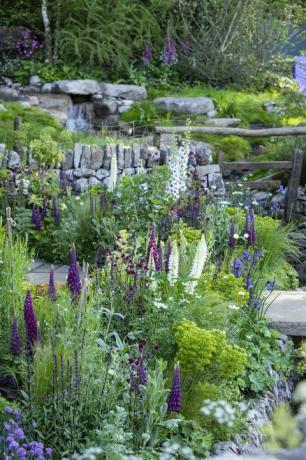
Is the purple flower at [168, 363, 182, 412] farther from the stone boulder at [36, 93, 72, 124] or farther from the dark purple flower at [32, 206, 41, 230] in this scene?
the stone boulder at [36, 93, 72, 124]

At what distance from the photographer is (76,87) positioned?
1358 cm

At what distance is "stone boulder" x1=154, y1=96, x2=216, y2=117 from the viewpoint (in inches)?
525

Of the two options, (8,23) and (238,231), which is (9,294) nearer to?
(238,231)

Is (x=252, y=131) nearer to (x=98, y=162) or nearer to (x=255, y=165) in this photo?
(x=255, y=165)

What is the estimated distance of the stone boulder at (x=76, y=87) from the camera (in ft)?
44.4

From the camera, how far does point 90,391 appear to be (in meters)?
3.73

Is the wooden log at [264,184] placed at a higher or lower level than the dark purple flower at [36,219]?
lower

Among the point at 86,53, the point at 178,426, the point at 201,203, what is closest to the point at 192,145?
the point at 201,203

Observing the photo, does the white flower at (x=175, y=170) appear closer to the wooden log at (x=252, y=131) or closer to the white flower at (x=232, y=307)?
the white flower at (x=232, y=307)

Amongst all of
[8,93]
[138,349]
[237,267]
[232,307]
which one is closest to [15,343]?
[138,349]

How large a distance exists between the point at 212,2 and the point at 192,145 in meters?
5.80

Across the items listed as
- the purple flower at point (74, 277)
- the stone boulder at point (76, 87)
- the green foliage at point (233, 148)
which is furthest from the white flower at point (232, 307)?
the stone boulder at point (76, 87)

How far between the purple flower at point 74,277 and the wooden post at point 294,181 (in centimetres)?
661

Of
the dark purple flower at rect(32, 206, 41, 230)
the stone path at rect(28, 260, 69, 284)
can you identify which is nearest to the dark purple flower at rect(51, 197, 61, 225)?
the dark purple flower at rect(32, 206, 41, 230)
